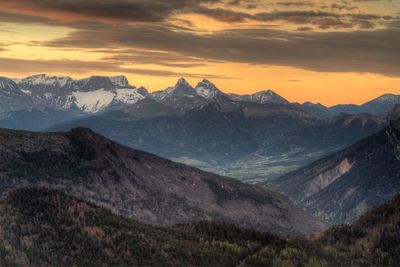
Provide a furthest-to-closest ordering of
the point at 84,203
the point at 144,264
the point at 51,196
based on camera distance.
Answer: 1. the point at 84,203
2. the point at 51,196
3. the point at 144,264

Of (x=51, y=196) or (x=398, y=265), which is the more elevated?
(x=51, y=196)

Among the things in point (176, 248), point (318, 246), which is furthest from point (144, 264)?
point (318, 246)

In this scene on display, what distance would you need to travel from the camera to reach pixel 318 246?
15662 cm

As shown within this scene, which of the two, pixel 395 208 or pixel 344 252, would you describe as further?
pixel 395 208

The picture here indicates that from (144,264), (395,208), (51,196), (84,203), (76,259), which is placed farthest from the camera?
(395,208)

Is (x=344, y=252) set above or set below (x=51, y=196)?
below

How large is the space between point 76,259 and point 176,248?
23772mm

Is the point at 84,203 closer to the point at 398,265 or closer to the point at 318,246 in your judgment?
the point at 318,246

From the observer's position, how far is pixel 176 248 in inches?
5600

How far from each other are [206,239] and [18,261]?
49132 mm

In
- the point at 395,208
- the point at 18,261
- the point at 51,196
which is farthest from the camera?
the point at 395,208

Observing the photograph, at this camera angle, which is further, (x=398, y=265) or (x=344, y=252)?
(x=344, y=252)

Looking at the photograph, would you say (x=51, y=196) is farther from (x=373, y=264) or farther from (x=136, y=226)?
(x=373, y=264)

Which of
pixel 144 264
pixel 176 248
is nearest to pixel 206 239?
pixel 176 248
